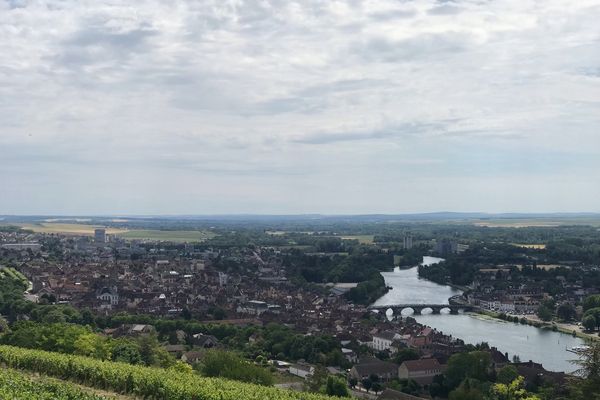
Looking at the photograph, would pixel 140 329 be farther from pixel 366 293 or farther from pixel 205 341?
pixel 366 293

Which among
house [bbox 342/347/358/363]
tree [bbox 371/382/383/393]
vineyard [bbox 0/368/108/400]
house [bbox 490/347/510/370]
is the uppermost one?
vineyard [bbox 0/368/108/400]

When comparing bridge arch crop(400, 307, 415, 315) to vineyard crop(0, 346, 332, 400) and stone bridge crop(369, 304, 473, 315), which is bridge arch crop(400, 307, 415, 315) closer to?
stone bridge crop(369, 304, 473, 315)

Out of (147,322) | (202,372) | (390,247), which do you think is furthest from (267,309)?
(390,247)

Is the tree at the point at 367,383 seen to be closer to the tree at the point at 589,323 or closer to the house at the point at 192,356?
the house at the point at 192,356

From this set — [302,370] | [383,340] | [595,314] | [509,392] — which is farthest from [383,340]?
[509,392]

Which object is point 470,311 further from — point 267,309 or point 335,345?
point 335,345

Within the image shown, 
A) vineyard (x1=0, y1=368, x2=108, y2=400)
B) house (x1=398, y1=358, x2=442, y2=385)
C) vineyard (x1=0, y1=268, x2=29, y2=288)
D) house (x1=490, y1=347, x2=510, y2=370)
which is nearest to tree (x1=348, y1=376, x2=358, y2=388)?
house (x1=398, y1=358, x2=442, y2=385)

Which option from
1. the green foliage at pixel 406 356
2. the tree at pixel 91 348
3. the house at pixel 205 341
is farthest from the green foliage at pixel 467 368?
the tree at pixel 91 348

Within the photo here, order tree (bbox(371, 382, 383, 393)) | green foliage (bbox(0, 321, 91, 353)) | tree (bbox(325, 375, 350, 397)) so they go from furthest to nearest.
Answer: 1. tree (bbox(371, 382, 383, 393))
2. tree (bbox(325, 375, 350, 397))
3. green foliage (bbox(0, 321, 91, 353))
